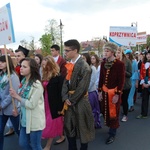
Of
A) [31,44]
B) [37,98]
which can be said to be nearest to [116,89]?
[37,98]

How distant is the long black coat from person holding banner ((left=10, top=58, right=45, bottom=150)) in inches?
28.5

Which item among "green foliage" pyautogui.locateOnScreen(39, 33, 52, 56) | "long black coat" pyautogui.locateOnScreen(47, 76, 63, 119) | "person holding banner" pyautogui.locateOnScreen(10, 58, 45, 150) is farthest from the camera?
"green foliage" pyautogui.locateOnScreen(39, 33, 52, 56)

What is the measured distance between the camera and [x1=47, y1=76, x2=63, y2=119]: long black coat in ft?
12.4

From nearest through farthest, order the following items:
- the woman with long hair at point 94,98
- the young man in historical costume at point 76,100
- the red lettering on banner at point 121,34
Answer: the young man in historical costume at point 76,100, the woman with long hair at point 94,98, the red lettering on banner at point 121,34

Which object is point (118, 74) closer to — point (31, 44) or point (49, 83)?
point (49, 83)

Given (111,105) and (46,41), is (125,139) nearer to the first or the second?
(111,105)

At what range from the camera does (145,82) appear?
5.84m

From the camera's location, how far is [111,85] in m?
4.21

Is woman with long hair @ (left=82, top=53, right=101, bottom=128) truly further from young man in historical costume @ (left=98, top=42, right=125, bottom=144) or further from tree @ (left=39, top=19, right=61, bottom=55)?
tree @ (left=39, top=19, right=61, bottom=55)

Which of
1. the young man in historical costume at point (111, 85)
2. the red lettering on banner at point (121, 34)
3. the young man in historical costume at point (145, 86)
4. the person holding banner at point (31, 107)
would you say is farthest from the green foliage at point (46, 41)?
the person holding banner at point (31, 107)

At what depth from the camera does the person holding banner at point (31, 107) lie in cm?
289

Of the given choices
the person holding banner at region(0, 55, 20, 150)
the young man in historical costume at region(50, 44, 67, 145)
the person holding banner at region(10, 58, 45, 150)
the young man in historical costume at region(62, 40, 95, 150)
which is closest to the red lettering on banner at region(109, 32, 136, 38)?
the young man in historical costume at region(50, 44, 67, 145)

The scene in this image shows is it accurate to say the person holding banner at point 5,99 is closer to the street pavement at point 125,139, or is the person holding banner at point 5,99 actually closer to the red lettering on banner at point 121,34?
the street pavement at point 125,139

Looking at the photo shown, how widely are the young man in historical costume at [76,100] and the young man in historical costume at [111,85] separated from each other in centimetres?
87
